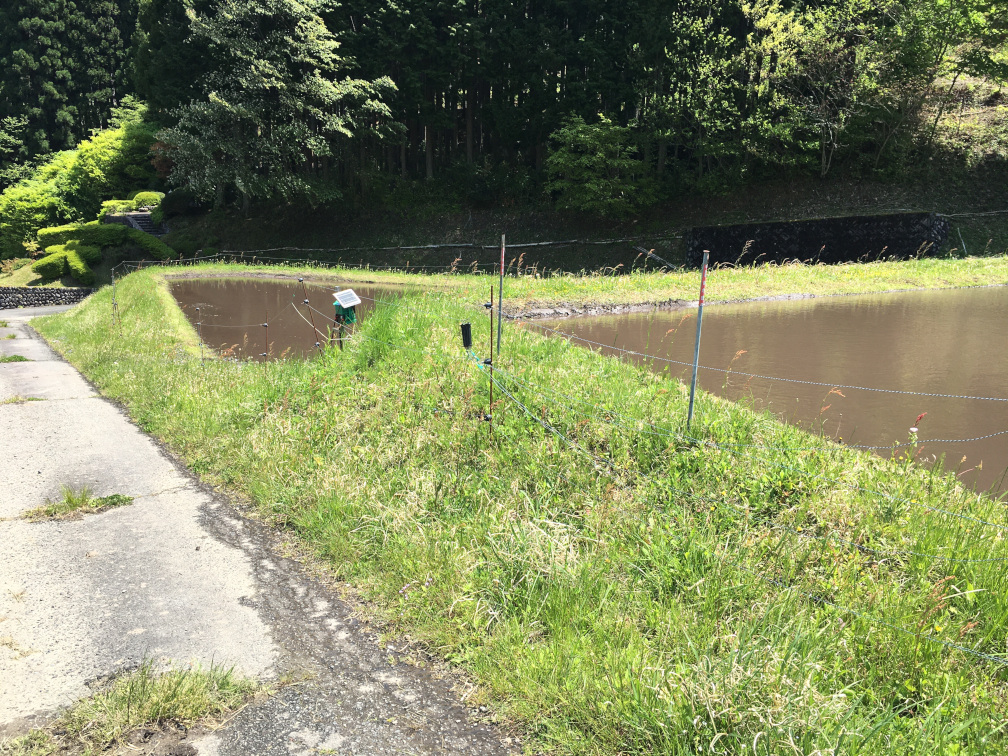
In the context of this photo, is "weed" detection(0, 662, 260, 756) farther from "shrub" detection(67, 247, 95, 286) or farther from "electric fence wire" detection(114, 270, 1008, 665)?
"shrub" detection(67, 247, 95, 286)

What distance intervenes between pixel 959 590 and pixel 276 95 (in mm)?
30806

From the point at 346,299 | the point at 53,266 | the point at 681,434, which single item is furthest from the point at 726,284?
the point at 53,266

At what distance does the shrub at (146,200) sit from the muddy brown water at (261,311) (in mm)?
24645

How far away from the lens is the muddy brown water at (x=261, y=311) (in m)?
13.3

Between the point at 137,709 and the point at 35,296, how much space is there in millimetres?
35059

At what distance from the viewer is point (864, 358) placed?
407 inches

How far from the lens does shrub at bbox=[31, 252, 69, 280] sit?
33.7 m

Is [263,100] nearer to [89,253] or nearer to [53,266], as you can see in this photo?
[89,253]

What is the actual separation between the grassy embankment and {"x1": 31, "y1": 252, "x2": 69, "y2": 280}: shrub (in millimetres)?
31442

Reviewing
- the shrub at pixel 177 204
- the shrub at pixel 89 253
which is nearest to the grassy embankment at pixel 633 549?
the shrub at pixel 89 253

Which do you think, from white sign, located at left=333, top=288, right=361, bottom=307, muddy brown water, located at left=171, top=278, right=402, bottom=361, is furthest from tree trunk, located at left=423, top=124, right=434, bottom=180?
white sign, located at left=333, top=288, right=361, bottom=307

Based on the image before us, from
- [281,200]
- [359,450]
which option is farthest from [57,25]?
[359,450]

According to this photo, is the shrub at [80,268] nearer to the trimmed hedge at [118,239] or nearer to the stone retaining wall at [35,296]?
the stone retaining wall at [35,296]

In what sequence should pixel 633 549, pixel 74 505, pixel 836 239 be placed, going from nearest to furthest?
pixel 633 549
pixel 74 505
pixel 836 239
